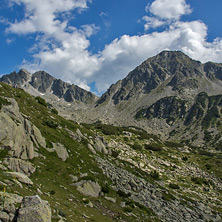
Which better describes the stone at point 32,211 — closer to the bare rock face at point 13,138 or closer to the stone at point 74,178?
the bare rock face at point 13,138

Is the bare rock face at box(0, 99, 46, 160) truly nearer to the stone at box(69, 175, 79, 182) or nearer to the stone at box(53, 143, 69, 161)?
the stone at box(53, 143, 69, 161)

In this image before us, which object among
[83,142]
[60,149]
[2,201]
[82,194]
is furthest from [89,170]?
[2,201]

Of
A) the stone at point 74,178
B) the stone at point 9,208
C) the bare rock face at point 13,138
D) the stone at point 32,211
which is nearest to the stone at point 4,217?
the stone at point 9,208

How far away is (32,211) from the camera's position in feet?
30.8

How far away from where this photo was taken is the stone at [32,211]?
9.20 m

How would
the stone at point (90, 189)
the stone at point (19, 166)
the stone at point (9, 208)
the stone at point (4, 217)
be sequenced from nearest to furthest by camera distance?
the stone at point (4, 217) → the stone at point (9, 208) → the stone at point (19, 166) → the stone at point (90, 189)

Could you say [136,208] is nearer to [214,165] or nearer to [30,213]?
[30,213]

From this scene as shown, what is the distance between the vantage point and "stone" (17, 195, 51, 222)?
9.20 m

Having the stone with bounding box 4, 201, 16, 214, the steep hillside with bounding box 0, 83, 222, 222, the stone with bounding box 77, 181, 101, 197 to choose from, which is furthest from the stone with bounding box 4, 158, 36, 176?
the stone with bounding box 4, 201, 16, 214

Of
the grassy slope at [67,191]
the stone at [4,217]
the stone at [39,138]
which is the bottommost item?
the grassy slope at [67,191]

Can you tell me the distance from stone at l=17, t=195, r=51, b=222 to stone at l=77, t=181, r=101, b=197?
13944 millimetres

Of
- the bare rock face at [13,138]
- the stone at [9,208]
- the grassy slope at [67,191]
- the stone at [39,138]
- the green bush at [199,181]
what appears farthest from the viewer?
the green bush at [199,181]

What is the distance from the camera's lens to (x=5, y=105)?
28.0 m

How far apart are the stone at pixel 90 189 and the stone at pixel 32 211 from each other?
45.7ft
